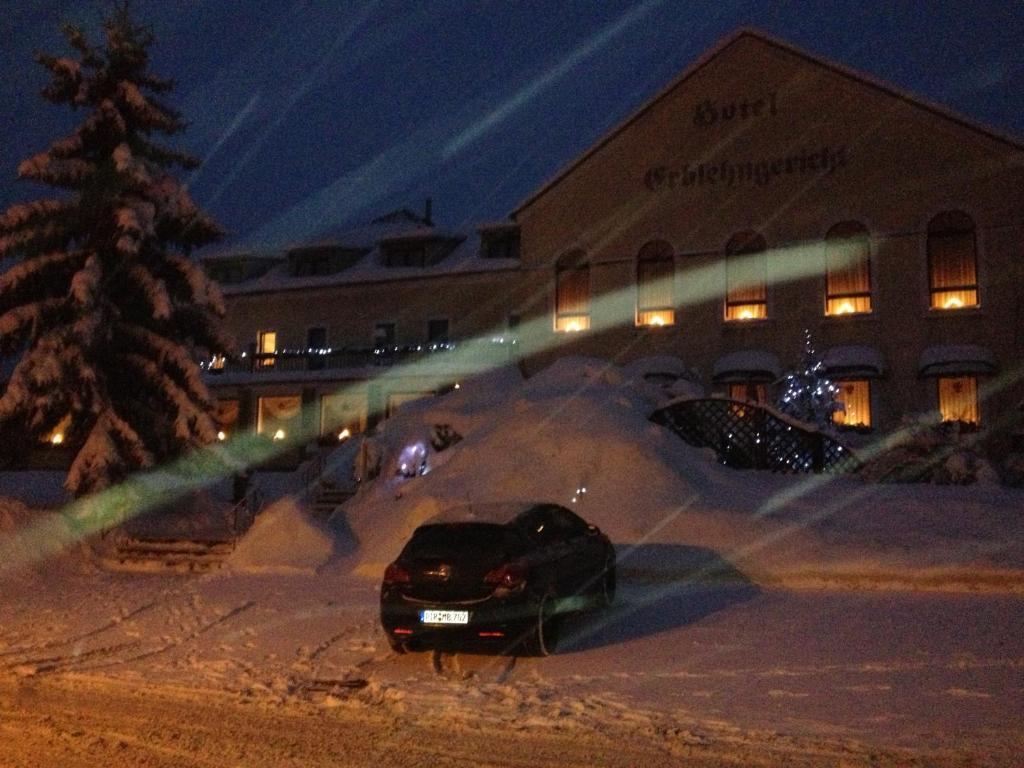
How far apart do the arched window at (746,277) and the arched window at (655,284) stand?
1.71 metres

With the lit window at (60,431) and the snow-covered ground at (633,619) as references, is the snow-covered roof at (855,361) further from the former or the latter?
the lit window at (60,431)

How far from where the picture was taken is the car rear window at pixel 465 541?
10.3 metres

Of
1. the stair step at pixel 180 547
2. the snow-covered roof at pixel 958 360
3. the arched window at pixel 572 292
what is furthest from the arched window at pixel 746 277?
the stair step at pixel 180 547

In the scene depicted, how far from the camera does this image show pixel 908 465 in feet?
64.7

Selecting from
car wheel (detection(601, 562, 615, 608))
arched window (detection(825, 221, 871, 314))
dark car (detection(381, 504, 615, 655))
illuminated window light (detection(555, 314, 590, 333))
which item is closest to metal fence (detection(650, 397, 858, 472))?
arched window (detection(825, 221, 871, 314))

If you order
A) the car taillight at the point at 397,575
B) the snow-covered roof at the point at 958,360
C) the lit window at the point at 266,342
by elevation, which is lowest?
the car taillight at the point at 397,575

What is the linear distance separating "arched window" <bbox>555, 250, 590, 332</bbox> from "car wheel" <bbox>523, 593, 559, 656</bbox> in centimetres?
2156

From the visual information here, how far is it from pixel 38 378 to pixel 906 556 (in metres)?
15.0

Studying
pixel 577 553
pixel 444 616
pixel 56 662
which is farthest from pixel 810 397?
pixel 56 662

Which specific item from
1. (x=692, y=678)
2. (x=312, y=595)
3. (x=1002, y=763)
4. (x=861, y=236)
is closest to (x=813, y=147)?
(x=861, y=236)

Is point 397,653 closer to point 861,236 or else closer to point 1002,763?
point 1002,763

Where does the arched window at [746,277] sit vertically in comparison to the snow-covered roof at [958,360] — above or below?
above

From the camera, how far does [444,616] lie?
9914mm

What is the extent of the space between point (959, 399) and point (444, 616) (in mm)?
21032
